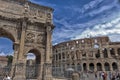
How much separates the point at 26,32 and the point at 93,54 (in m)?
25.3

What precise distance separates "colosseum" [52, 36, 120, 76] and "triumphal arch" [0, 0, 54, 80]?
62.1 feet

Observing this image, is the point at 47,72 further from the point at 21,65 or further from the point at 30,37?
the point at 30,37

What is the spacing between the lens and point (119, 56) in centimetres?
3566

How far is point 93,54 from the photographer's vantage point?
3734cm

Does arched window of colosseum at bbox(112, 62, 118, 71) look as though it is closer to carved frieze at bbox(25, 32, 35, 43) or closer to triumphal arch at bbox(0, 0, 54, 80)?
triumphal arch at bbox(0, 0, 54, 80)

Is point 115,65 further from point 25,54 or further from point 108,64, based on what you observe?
point 25,54

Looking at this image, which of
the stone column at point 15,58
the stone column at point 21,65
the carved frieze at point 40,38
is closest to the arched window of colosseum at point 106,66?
the carved frieze at point 40,38

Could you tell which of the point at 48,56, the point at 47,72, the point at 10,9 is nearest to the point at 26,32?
the point at 10,9

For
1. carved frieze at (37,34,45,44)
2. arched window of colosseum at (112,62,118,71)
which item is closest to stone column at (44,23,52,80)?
carved frieze at (37,34,45,44)

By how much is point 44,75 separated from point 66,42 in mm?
27868

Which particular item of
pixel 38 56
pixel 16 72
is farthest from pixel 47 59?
pixel 16 72

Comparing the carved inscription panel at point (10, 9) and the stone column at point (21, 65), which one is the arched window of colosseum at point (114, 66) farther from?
the carved inscription panel at point (10, 9)

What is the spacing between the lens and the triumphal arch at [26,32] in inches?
589

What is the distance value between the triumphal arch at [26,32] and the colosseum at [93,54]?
18.9m
